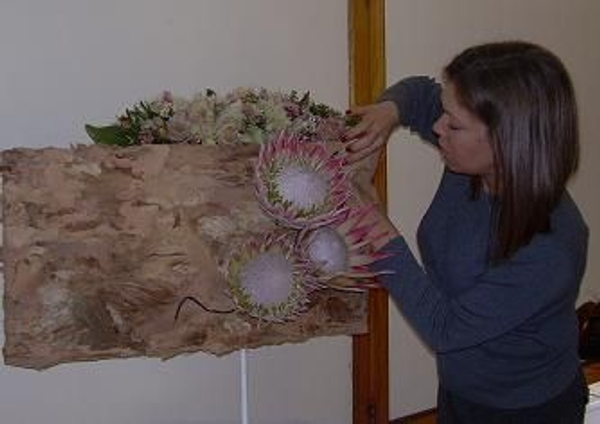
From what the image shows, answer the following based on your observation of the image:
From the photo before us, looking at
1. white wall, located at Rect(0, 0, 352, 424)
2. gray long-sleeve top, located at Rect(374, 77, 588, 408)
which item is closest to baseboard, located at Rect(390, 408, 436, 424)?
white wall, located at Rect(0, 0, 352, 424)

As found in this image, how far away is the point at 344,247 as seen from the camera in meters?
1.25

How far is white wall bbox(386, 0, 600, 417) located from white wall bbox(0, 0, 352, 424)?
6.6 inches

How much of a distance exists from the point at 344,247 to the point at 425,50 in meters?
0.88

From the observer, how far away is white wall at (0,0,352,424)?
1.46 metres

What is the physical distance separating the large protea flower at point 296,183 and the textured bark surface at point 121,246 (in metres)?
0.05

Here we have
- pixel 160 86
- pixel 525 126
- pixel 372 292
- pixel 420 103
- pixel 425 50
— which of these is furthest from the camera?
pixel 425 50

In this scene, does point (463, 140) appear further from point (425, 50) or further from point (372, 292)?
point (425, 50)

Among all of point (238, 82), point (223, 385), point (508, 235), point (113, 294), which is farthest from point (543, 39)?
point (113, 294)

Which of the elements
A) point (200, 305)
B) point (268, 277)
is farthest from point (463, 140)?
point (200, 305)

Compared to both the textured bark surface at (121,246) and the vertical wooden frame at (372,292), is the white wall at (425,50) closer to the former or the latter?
the vertical wooden frame at (372,292)

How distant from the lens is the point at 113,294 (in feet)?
3.95

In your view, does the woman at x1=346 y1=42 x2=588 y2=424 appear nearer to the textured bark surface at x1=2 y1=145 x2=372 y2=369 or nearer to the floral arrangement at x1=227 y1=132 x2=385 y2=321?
the floral arrangement at x1=227 y1=132 x2=385 y2=321

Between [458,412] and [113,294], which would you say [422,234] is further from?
[113,294]

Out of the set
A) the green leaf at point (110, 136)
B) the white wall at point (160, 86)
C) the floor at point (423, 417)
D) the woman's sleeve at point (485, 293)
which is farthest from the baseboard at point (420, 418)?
the green leaf at point (110, 136)
